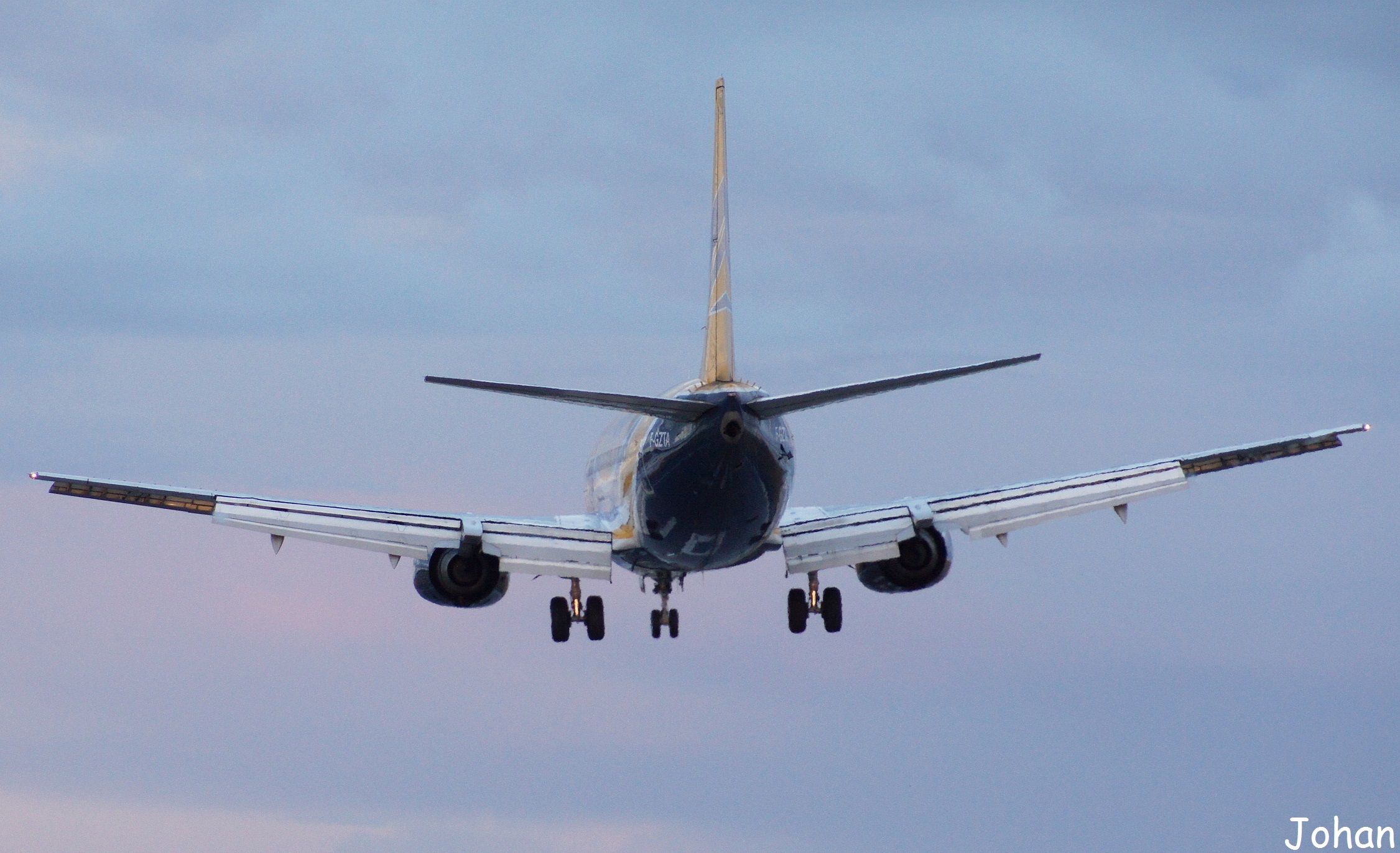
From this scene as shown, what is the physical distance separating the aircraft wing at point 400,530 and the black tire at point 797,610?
17.4 feet

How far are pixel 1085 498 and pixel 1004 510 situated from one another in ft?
6.96

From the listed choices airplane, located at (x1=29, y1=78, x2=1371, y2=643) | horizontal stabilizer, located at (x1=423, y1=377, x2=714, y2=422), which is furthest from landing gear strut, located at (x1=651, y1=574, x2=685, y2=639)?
horizontal stabilizer, located at (x1=423, y1=377, x2=714, y2=422)

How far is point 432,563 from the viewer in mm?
48562

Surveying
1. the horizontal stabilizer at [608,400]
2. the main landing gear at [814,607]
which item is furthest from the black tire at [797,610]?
the horizontal stabilizer at [608,400]

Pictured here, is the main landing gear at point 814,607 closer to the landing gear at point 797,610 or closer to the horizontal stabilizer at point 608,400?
the landing gear at point 797,610

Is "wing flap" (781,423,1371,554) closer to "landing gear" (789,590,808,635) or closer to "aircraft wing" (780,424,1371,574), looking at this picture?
"aircraft wing" (780,424,1371,574)

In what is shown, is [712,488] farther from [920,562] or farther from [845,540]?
[920,562]

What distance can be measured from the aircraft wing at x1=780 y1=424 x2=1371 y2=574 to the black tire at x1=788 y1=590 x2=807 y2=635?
1.96 metres

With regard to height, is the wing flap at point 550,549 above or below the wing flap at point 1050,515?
below

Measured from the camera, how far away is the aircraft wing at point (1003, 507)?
4925cm

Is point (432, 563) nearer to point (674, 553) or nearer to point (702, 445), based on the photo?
point (674, 553)

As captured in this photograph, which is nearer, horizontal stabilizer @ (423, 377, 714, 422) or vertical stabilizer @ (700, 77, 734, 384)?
horizontal stabilizer @ (423, 377, 714, 422)

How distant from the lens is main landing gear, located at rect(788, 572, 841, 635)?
169 feet

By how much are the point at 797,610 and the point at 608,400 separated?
51.5 feet
